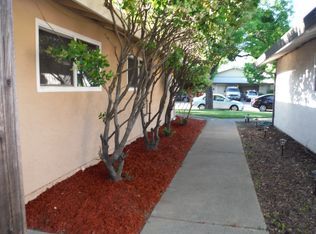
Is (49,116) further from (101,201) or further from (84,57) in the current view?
(101,201)

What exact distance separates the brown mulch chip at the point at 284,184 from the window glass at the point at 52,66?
3.70 meters

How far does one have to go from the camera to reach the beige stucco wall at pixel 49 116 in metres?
4.35

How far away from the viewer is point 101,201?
4539 millimetres

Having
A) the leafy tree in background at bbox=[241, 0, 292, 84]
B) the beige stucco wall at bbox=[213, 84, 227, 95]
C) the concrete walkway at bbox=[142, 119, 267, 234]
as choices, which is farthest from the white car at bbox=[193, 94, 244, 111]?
the beige stucco wall at bbox=[213, 84, 227, 95]

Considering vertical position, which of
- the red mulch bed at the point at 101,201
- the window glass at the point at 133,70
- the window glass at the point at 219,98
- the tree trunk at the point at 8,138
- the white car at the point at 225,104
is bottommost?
the red mulch bed at the point at 101,201

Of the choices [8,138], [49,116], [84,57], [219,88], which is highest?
[84,57]

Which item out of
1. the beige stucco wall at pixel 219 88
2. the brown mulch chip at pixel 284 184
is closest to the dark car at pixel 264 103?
the brown mulch chip at pixel 284 184

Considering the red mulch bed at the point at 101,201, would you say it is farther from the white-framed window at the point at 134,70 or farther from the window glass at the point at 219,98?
the window glass at the point at 219,98

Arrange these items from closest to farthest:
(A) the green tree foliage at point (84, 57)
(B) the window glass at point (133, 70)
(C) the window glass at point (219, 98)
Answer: (A) the green tree foliage at point (84, 57)
(B) the window glass at point (133, 70)
(C) the window glass at point (219, 98)

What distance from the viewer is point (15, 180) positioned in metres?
1.52

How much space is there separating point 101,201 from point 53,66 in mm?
2242

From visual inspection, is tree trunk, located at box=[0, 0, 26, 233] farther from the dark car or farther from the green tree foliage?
the dark car

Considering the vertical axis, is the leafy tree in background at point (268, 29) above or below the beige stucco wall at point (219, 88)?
above

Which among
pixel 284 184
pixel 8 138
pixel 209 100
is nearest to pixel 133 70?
pixel 284 184
